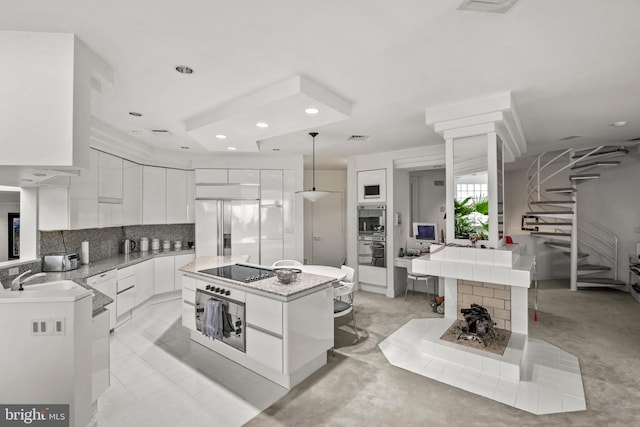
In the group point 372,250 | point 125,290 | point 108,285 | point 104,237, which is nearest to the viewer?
point 108,285

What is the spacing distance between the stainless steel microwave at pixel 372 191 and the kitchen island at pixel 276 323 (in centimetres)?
282

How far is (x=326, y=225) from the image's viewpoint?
25.0ft

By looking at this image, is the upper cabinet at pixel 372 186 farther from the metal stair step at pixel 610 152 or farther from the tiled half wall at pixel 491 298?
the metal stair step at pixel 610 152

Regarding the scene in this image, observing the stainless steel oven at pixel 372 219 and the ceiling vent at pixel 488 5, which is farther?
the stainless steel oven at pixel 372 219

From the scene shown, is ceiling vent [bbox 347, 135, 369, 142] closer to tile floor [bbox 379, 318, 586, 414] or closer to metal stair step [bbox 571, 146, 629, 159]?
tile floor [bbox 379, 318, 586, 414]

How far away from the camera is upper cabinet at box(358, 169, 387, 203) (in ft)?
18.0

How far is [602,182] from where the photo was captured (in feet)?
20.5

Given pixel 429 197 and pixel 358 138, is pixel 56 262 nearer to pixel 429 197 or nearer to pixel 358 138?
pixel 358 138

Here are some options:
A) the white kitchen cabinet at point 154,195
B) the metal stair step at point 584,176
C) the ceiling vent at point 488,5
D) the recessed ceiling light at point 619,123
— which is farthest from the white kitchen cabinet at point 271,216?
the metal stair step at point 584,176

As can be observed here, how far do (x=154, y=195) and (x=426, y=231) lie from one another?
4713 mm

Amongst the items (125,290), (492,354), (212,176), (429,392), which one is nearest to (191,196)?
(212,176)

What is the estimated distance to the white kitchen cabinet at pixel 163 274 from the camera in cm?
481

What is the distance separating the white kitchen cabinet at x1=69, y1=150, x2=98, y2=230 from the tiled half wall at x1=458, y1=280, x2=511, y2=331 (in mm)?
4539

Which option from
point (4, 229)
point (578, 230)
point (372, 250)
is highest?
point (4, 229)
